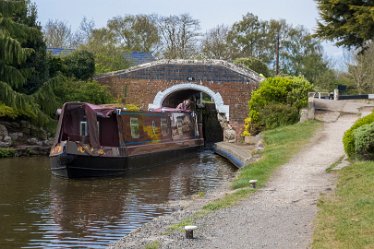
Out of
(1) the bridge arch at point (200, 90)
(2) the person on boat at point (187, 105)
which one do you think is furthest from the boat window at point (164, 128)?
(2) the person on boat at point (187, 105)

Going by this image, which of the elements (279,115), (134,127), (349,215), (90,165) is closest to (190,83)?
(279,115)

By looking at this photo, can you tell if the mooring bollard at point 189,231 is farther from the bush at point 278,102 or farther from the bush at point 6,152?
the bush at point 278,102

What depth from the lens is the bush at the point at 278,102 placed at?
71.4ft

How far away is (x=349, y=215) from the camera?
7027 millimetres

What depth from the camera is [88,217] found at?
388 inches

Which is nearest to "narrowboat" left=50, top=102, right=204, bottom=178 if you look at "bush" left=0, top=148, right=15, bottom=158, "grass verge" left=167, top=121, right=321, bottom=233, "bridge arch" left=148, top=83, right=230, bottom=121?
"grass verge" left=167, top=121, right=321, bottom=233

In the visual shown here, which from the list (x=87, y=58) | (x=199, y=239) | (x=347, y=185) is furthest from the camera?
(x=87, y=58)

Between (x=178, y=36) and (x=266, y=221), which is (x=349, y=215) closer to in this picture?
(x=266, y=221)

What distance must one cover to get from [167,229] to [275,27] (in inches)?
1553

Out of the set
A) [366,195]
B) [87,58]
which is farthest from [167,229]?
[87,58]

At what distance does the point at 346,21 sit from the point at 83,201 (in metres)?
11.2

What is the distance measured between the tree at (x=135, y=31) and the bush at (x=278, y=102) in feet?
67.0

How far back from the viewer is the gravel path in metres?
6.42

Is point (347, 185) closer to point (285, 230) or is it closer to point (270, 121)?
point (285, 230)
